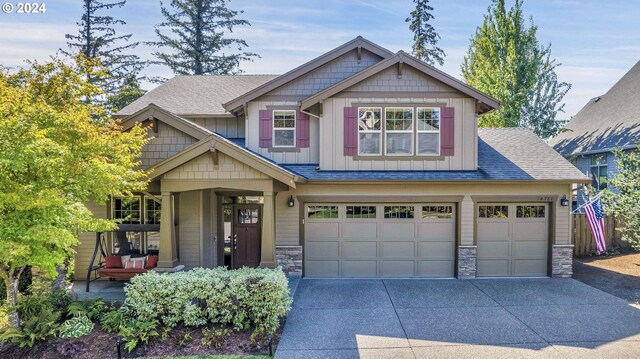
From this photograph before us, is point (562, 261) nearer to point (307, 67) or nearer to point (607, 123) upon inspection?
point (307, 67)

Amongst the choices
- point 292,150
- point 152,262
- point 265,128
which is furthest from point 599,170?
point 152,262

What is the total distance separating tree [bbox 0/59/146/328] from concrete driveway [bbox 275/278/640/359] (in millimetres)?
4593

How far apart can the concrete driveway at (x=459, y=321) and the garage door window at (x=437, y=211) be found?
1968 millimetres

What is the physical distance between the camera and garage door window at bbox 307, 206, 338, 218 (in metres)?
10.2

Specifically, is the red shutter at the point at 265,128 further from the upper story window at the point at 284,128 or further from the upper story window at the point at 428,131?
the upper story window at the point at 428,131

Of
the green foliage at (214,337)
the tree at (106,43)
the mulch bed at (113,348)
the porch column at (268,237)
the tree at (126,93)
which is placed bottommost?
the mulch bed at (113,348)

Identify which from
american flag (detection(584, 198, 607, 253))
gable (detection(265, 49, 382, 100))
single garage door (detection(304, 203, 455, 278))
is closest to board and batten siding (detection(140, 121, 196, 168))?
gable (detection(265, 49, 382, 100))

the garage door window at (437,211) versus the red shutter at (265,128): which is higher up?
the red shutter at (265,128)

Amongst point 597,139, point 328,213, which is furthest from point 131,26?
point 597,139

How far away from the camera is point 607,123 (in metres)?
17.7

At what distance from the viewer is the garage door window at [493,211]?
1019cm

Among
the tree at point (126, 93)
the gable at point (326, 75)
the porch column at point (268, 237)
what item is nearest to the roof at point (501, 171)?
the porch column at point (268, 237)

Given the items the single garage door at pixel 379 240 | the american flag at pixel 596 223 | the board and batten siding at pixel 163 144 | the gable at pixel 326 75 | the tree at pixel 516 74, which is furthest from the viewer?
the tree at pixel 516 74

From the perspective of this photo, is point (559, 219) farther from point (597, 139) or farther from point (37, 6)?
point (37, 6)
